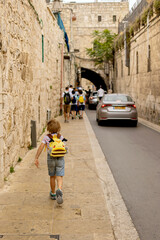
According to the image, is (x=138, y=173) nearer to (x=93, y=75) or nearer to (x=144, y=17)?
(x=144, y=17)

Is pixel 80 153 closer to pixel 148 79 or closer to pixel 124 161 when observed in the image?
pixel 124 161

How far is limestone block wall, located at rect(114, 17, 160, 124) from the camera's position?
54.0ft

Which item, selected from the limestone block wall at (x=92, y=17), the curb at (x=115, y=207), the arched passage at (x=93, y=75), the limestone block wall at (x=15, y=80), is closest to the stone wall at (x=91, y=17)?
the limestone block wall at (x=92, y=17)

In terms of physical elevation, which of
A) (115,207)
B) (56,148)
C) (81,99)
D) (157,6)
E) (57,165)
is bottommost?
(115,207)

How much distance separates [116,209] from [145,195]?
0.84 meters

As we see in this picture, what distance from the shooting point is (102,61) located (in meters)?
40.1

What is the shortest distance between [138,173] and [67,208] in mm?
2447

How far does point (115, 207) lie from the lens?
4.58 meters

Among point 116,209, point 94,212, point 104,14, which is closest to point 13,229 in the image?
point 94,212

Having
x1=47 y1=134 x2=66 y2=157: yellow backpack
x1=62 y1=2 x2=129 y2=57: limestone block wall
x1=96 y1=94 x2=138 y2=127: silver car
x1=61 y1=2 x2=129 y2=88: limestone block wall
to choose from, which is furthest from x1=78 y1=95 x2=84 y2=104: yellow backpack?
x1=62 y1=2 x2=129 y2=57: limestone block wall

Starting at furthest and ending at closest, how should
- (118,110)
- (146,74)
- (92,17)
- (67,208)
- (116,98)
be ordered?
(92,17)
(146,74)
(116,98)
(118,110)
(67,208)

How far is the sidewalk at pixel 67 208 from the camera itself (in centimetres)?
369

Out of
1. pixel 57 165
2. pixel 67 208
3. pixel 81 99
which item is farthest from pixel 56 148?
pixel 81 99

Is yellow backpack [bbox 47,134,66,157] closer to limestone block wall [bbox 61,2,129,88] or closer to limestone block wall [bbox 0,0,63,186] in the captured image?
limestone block wall [bbox 0,0,63,186]
